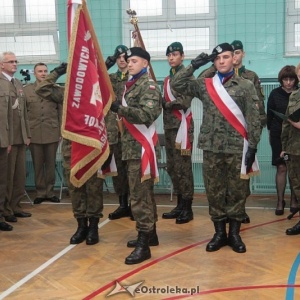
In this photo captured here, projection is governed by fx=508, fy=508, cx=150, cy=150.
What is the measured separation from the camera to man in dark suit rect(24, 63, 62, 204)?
6062mm

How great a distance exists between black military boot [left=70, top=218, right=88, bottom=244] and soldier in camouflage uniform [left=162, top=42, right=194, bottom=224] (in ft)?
3.30

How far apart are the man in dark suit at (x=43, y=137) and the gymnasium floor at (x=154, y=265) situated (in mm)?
1150

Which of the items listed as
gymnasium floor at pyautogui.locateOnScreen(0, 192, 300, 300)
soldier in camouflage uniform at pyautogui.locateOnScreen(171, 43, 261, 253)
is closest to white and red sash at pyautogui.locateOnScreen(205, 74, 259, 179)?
soldier in camouflage uniform at pyautogui.locateOnScreen(171, 43, 261, 253)

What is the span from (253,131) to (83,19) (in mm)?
1518

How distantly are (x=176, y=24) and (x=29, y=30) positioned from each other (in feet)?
6.88

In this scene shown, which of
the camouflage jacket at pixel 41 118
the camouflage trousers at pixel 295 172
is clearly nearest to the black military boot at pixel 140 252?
the camouflage trousers at pixel 295 172

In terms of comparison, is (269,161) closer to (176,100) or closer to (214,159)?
(176,100)

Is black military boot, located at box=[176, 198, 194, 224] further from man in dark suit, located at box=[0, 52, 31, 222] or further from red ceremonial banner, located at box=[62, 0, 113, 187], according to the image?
man in dark suit, located at box=[0, 52, 31, 222]

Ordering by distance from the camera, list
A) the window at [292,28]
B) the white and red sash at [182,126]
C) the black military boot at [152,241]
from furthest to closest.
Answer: the window at [292,28], the white and red sash at [182,126], the black military boot at [152,241]

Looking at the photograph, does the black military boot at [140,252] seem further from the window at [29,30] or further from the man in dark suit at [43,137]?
the window at [29,30]

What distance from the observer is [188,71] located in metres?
3.84

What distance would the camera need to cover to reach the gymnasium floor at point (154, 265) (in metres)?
3.10

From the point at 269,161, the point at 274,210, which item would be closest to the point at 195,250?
the point at 274,210

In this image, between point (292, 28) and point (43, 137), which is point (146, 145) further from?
point (292, 28)
